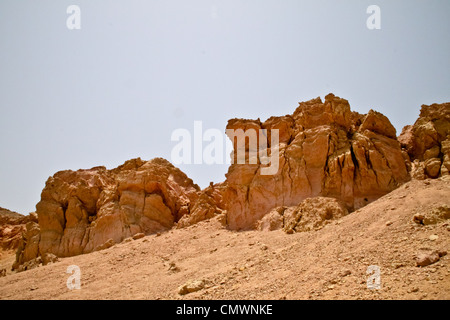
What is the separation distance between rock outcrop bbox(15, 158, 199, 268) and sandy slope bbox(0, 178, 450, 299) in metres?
4.55

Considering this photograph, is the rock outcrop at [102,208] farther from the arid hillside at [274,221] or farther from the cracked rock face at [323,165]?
the cracked rock face at [323,165]

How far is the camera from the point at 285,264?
1003cm

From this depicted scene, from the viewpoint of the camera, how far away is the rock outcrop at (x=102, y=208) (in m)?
21.8

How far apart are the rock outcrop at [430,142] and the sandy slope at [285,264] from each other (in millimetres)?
1823

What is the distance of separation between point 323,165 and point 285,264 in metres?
8.11

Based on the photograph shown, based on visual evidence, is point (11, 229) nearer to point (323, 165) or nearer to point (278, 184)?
point (278, 184)

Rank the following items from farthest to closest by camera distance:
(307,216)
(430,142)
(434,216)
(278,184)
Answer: (278,184) → (430,142) → (307,216) → (434,216)

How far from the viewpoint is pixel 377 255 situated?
824 centimetres

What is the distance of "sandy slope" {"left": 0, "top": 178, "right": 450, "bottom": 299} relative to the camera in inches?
281

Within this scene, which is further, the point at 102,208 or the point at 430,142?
the point at 102,208
